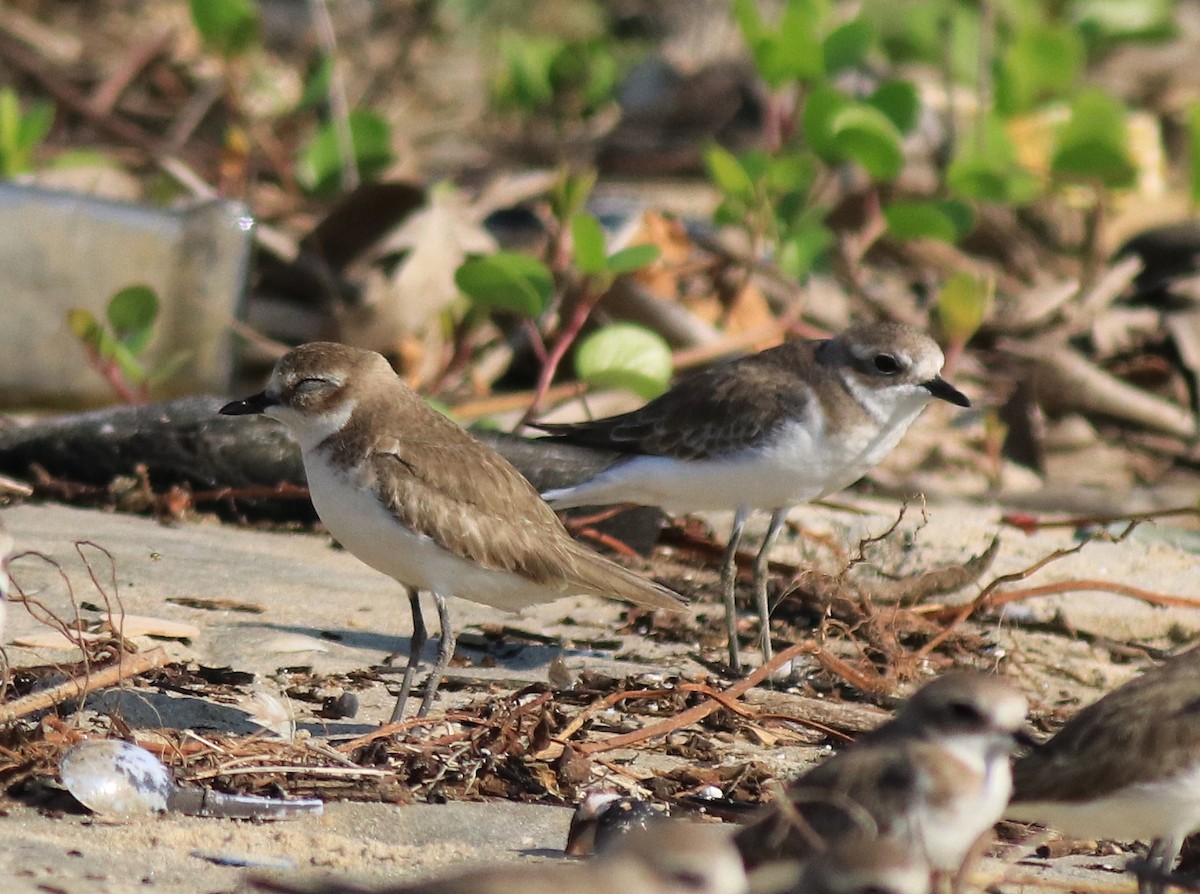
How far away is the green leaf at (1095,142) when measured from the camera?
909 cm

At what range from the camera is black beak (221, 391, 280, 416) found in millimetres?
4785

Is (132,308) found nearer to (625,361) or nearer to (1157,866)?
(625,361)

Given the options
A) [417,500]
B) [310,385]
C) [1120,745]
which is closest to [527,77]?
[310,385]

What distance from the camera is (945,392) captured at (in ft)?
18.4

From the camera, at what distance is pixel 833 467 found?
18.5 feet

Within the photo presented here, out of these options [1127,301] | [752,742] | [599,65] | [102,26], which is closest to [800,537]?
[752,742]

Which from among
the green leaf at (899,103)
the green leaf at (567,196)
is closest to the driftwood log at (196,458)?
the green leaf at (567,196)

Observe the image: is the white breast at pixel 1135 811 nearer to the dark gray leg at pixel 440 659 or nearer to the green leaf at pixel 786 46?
the dark gray leg at pixel 440 659

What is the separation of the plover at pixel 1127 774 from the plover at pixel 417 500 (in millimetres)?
1487

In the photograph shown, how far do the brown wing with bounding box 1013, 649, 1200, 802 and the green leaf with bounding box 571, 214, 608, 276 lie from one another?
338 centimetres

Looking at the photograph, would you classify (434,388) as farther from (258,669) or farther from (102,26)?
(102,26)

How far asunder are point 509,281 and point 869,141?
2139mm

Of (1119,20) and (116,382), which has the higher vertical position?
(1119,20)

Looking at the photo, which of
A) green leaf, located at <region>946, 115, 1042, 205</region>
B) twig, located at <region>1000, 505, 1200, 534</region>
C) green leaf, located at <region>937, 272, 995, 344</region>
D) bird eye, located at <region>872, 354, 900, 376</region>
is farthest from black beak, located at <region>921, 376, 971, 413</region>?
green leaf, located at <region>946, 115, 1042, 205</region>
